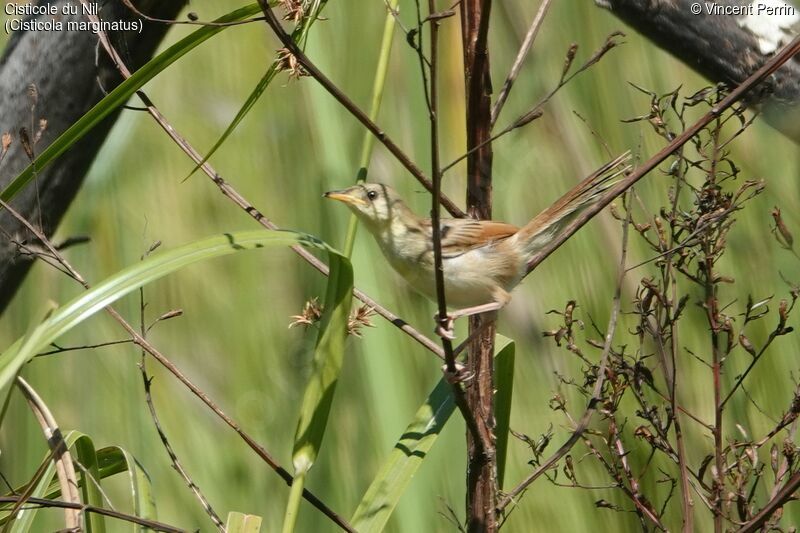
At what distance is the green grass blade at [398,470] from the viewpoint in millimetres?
972

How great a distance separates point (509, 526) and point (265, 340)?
0.56 m

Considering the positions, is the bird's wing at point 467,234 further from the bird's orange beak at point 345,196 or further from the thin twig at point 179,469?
the thin twig at point 179,469

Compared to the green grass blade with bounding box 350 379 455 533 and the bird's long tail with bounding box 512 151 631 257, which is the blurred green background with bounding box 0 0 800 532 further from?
the green grass blade with bounding box 350 379 455 533

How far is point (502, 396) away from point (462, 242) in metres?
0.43

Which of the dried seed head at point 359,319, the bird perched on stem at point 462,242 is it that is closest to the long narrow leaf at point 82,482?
the dried seed head at point 359,319

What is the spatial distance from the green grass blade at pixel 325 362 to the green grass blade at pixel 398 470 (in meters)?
0.10

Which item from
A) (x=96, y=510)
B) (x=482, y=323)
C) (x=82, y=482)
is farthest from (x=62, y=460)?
(x=482, y=323)

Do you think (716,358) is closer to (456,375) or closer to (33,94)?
(456,375)

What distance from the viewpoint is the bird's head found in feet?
4.73

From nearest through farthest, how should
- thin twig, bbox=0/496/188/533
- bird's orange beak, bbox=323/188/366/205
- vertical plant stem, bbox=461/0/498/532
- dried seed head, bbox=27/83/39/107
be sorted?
1. thin twig, bbox=0/496/188/533
2. vertical plant stem, bbox=461/0/498/532
3. dried seed head, bbox=27/83/39/107
4. bird's orange beak, bbox=323/188/366/205

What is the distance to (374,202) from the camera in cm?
150

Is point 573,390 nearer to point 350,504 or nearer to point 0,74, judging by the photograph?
point 350,504

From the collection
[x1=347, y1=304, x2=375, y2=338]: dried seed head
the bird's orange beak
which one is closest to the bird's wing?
the bird's orange beak

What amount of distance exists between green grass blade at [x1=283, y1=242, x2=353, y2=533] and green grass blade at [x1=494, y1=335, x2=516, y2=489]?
0.28m
